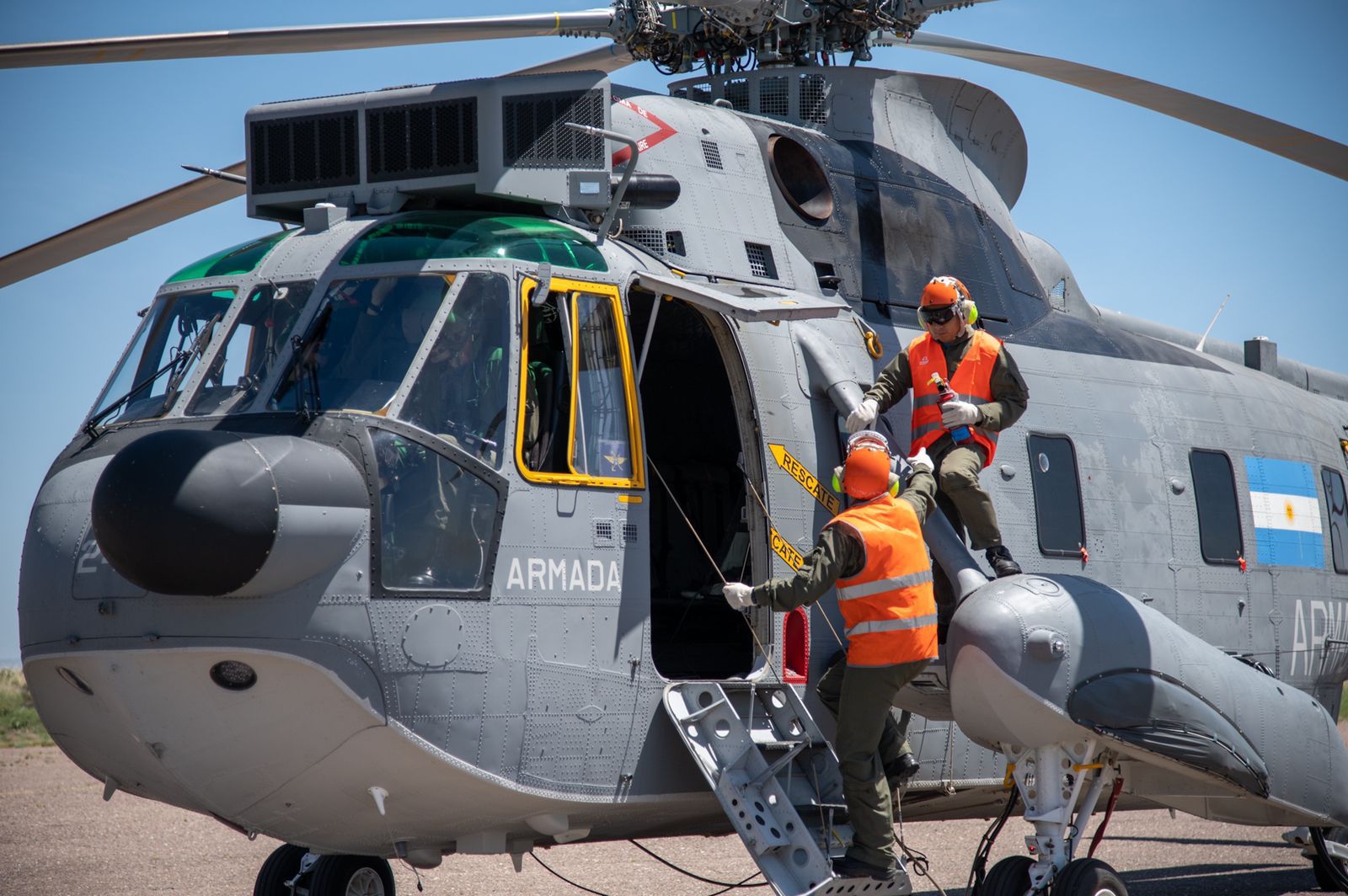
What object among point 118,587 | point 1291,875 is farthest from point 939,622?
point 1291,875

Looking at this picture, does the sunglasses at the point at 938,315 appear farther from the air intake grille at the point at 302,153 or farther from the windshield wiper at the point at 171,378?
the windshield wiper at the point at 171,378

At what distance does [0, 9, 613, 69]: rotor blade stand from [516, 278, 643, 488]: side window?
2426 mm

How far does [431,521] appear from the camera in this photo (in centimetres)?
535

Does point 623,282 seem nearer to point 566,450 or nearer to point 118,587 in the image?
point 566,450

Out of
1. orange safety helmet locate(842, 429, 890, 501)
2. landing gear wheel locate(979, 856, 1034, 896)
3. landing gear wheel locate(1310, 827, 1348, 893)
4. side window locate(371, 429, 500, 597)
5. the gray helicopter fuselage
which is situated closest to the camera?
the gray helicopter fuselage

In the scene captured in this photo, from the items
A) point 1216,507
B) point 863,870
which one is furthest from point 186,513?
point 1216,507

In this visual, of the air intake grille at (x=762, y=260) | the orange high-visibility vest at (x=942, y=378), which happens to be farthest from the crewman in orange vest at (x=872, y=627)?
the air intake grille at (x=762, y=260)

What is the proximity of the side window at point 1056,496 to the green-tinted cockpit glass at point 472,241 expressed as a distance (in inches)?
109

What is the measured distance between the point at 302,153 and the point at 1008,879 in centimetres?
455

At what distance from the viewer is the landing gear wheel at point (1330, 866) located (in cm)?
888

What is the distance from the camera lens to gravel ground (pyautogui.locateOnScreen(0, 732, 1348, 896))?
10.2m

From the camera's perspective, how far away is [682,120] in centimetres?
711

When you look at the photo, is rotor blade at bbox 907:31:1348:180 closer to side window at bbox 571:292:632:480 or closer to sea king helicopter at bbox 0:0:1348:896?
sea king helicopter at bbox 0:0:1348:896

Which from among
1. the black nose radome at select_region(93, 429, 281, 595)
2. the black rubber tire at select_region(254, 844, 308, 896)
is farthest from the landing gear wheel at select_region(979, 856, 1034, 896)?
the black nose radome at select_region(93, 429, 281, 595)
